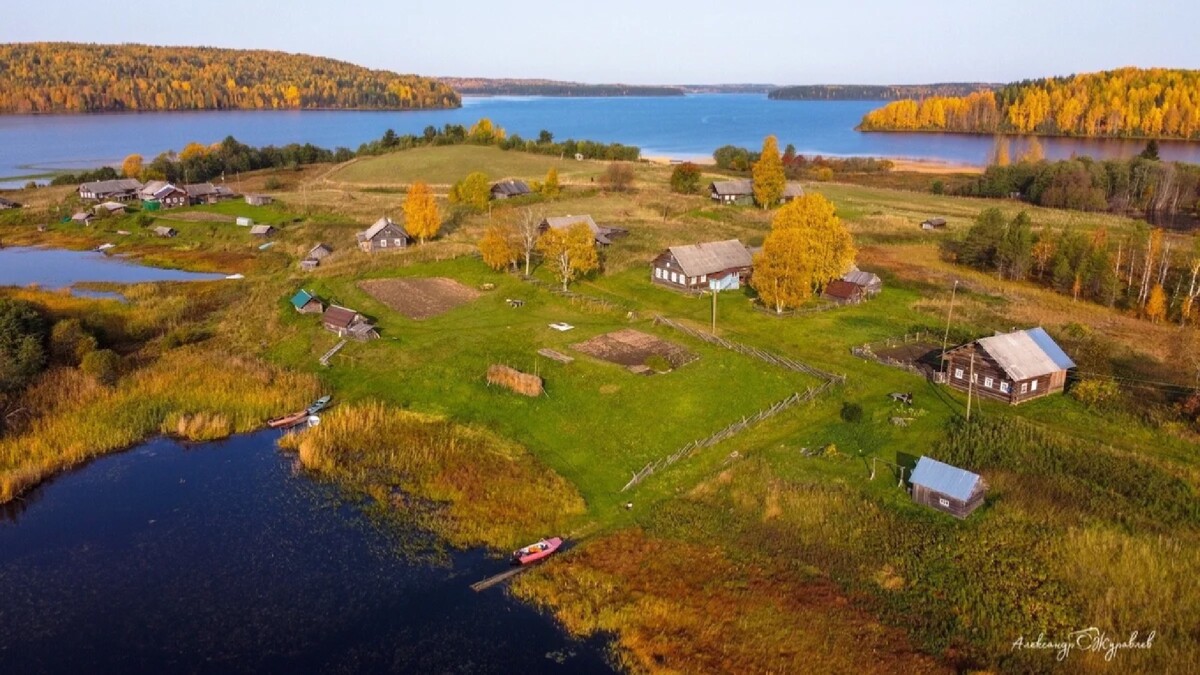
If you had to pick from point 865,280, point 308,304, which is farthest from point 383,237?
point 865,280

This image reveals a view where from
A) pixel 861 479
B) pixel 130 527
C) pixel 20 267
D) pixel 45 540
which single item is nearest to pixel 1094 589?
pixel 861 479

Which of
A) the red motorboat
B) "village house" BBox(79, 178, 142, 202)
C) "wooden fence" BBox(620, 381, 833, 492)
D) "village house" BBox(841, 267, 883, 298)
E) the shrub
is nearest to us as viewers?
the red motorboat

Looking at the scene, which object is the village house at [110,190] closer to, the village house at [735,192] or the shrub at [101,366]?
the shrub at [101,366]

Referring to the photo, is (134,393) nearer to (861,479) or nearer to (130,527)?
(130,527)

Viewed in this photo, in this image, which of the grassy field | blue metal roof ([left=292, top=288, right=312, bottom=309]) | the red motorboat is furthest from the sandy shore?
the red motorboat

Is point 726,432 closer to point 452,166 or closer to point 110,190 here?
point 110,190

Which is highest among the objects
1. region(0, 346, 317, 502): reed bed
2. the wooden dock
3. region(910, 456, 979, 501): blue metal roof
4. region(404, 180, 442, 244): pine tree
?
region(404, 180, 442, 244): pine tree

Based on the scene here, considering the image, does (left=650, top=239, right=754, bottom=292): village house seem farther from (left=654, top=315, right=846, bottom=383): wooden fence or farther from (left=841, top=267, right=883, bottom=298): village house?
(left=654, top=315, right=846, bottom=383): wooden fence
